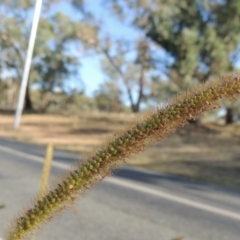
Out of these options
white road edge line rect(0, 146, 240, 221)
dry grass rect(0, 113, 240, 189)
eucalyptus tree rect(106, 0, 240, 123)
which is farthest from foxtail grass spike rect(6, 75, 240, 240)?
eucalyptus tree rect(106, 0, 240, 123)

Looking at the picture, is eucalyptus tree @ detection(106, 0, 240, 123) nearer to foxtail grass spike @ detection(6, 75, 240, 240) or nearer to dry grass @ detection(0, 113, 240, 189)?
dry grass @ detection(0, 113, 240, 189)

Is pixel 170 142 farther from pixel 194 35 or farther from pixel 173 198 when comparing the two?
pixel 173 198

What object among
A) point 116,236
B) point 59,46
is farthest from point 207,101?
point 59,46

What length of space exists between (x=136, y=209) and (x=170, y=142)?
17602 mm

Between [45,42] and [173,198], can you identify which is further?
[45,42]

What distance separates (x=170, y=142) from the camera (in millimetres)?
25938

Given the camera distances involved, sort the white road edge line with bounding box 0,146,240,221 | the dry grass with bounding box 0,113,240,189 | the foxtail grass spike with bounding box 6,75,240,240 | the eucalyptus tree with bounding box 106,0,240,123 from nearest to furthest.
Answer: the foxtail grass spike with bounding box 6,75,240,240, the white road edge line with bounding box 0,146,240,221, the dry grass with bounding box 0,113,240,189, the eucalyptus tree with bounding box 106,0,240,123

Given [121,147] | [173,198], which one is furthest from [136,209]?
[121,147]

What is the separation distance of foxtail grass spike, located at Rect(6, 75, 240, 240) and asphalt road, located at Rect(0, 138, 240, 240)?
10.5 feet

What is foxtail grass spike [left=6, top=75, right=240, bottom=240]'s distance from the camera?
114cm

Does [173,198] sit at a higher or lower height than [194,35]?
lower

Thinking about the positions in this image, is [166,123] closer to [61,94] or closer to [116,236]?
[116,236]

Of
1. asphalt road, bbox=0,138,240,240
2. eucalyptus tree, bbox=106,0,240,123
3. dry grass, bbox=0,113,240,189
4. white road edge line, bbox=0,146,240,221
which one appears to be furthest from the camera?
eucalyptus tree, bbox=106,0,240,123

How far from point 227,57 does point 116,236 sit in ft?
75.3
